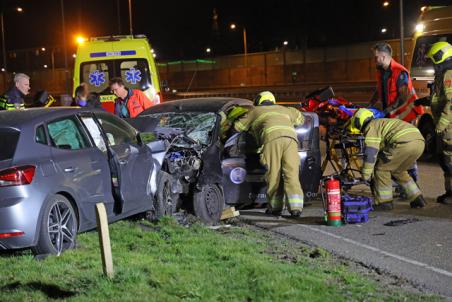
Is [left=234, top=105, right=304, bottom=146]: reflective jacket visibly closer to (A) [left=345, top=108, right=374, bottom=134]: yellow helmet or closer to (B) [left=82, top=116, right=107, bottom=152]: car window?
(A) [left=345, top=108, right=374, bottom=134]: yellow helmet

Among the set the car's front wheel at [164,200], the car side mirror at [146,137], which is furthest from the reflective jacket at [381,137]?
the car side mirror at [146,137]

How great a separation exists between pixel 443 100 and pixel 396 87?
0.90 meters

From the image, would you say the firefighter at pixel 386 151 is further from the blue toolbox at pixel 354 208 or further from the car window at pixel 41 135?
the car window at pixel 41 135

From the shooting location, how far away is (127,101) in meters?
10.9

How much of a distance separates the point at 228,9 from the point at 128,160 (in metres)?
78.9

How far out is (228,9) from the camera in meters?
83.8

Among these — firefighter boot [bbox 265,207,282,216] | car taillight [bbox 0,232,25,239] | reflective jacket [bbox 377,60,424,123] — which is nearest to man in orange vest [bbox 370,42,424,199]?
reflective jacket [bbox 377,60,424,123]

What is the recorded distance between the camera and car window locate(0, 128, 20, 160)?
5748mm

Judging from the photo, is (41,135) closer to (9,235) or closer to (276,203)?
(9,235)

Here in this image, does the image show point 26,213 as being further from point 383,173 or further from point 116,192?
point 383,173

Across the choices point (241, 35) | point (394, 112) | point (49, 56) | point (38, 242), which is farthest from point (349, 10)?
point (38, 242)

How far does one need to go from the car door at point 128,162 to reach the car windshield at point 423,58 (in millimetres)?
7649

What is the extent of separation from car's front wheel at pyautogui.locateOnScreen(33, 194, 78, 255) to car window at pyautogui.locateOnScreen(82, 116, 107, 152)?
0.88 m

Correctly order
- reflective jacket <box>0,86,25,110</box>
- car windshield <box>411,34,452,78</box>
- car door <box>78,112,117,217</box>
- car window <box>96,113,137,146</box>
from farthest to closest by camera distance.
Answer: car windshield <box>411,34,452,78</box>
reflective jacket <box>0,86,25,110</box>
car window <box>96,113,137,146</box>
car door <box>78,112,117,217</box>
